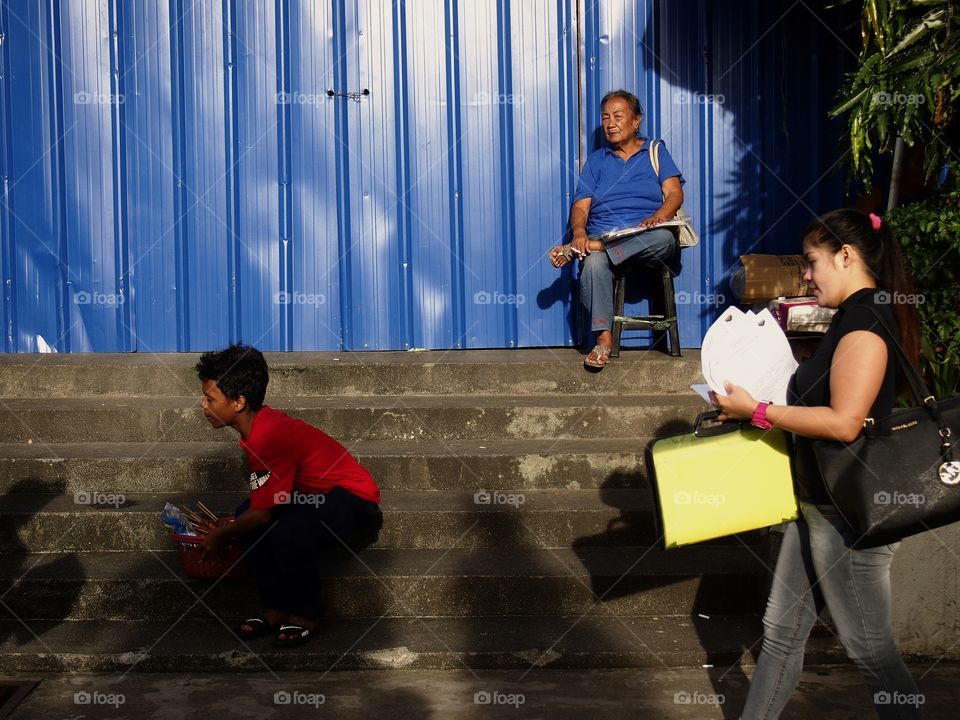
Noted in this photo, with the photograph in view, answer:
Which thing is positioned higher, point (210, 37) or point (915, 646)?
point (210, 37)

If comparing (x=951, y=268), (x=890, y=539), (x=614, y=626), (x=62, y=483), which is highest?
(x=951, y=268)

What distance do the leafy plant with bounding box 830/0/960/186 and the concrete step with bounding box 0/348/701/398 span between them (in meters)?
1.65

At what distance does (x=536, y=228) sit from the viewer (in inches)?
261

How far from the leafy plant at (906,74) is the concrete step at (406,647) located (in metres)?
2.32

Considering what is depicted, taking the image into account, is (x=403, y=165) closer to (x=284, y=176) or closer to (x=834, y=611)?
(x=284, y=176)

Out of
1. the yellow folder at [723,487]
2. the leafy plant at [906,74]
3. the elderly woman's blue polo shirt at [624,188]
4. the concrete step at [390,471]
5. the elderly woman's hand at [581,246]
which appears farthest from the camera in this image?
the elderly woman's blue polo shirt at [624,188]

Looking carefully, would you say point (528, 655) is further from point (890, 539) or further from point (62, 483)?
point (62, 483)

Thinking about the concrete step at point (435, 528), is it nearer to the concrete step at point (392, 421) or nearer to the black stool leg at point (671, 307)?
the concrete step at point (392, 421)

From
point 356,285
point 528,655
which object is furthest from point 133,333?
point 528,655

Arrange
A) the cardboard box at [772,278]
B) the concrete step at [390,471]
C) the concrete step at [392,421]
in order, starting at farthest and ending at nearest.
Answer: the cardboard box at [772,278], the concrete step at [392,421], the concrete step at [390,471]

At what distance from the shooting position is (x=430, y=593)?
4.43m

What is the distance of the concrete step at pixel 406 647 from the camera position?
4055mm

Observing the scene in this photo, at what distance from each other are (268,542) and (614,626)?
56.6 inches

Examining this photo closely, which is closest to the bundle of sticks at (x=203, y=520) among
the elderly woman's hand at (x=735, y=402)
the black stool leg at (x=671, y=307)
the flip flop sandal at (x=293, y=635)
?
the flip flop sandal at (x=293, y=635)
